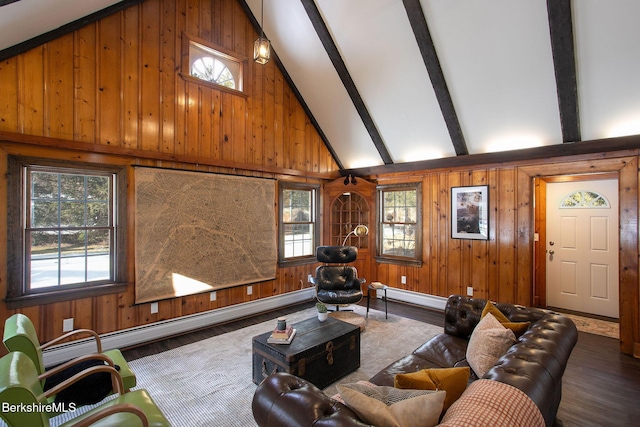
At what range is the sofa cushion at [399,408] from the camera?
1.20 m

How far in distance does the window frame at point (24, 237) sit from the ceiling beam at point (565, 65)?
4.90 meters

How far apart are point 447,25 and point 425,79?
2.34ft

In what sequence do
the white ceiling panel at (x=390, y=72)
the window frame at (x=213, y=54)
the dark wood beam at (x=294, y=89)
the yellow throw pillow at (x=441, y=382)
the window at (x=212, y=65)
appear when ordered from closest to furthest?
the yellow throw pillow at (x=441, y=382)
the white ceiling panel at (x=390, y=72)
the window frame at (x=213, y=54)
the window at (x=212, y=65)
the dark wood beam at (x=294, y=89)

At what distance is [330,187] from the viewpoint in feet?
19.9

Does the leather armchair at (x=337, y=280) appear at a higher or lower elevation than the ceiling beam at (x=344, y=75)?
lower

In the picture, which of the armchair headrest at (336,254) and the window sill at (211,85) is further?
the armchair headrest at (336,254)

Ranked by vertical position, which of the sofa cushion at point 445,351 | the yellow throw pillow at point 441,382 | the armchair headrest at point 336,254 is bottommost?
the sofa cushion at point 445,351

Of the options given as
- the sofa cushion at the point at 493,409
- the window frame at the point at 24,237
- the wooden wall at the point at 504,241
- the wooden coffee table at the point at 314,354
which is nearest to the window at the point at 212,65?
→ the window frame at the point at 24,237

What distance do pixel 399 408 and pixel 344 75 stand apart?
14.8 ft

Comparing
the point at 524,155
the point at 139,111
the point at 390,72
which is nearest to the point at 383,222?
the point at 524,155

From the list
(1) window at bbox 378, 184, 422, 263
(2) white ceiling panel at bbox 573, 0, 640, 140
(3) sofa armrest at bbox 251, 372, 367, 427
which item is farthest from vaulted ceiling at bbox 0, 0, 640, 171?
(3) sofa armrest at bbox 251, 372, 367, 427

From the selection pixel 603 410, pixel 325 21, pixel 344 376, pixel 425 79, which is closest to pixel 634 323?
pixel 603 410

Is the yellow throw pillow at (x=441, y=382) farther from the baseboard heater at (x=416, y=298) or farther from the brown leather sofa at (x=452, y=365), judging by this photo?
the baseboard heater at (x=416, y=298)

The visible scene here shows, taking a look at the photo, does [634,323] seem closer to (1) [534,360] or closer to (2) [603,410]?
(2) [603,410]
